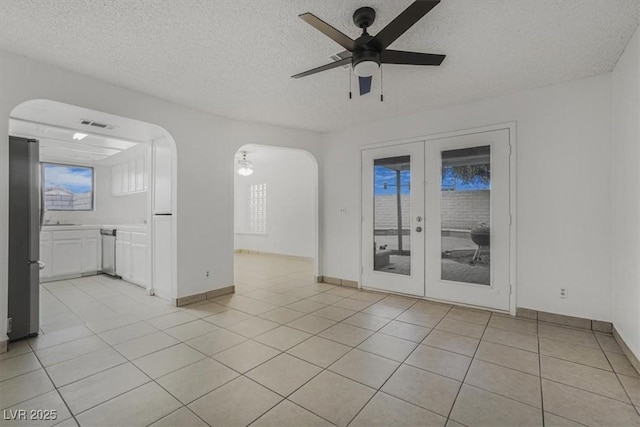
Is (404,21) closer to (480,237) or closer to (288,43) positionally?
(288,43)

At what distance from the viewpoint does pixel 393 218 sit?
4.47m

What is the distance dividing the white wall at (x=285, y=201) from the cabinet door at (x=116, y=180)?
107 inches

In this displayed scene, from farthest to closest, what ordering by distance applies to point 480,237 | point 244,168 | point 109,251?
point 244,168 → point 109,251 → point 480,237

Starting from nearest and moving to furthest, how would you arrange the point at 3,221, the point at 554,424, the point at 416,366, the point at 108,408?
the point at 554,424
the point at 108,408
the point at 416,366
the point at 3,221

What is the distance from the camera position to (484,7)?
6.72ft

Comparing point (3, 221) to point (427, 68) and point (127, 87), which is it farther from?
point (427, 68)

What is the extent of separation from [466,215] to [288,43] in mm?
2934

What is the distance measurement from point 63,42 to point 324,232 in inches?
157

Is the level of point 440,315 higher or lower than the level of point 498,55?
lower

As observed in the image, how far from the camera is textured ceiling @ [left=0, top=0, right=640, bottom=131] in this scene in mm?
2061

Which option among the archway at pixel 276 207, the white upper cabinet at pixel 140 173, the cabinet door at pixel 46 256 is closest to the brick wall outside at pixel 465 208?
the archway at pixel 276 207

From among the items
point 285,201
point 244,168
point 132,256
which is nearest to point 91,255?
point 132,256

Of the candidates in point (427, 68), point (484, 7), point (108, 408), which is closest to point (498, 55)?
point (427, 68)

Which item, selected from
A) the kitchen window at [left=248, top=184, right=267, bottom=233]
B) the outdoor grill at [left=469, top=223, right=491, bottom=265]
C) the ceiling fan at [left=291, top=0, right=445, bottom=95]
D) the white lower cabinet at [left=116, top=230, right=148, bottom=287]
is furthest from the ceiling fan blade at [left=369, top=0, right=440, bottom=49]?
the kitchen window at [left=248, top=184, right=267, bottom=233]
